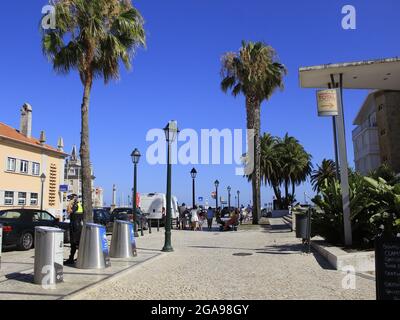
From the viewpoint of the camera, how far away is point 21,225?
1582cm

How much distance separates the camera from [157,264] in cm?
1166

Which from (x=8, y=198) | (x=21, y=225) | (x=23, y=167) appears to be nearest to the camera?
(x=21, y=225)

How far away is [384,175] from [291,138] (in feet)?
150

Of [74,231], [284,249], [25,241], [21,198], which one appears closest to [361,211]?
[284,249]

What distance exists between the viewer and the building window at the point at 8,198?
1516 inches

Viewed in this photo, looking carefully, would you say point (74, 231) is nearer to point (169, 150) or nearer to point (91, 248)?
point (91, 248)

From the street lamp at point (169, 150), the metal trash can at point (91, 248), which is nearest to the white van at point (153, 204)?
the street lamp at point (169, 150)

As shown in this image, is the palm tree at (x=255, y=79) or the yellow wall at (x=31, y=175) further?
the yellow wall at (x=31, y=175)

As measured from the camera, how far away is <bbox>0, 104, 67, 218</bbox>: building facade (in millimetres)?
38375

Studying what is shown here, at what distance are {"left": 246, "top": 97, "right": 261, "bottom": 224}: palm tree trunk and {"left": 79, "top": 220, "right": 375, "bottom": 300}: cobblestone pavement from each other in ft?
53.1

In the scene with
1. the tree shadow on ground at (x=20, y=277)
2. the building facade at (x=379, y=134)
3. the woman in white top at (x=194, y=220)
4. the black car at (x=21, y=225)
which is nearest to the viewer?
the tree shadow on ground at (x=20, y=277)

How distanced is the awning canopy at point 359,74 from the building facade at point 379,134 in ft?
43.4

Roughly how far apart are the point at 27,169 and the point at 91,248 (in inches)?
1355

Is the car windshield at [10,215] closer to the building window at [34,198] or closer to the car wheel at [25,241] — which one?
the car wheel at [25,241]
